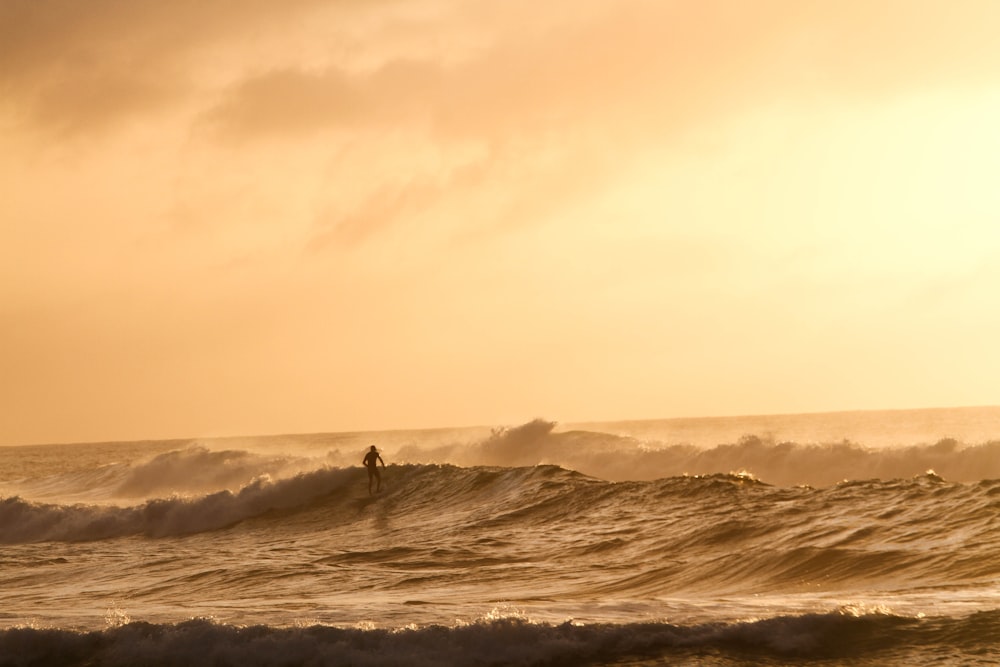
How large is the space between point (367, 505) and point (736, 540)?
13.5 m

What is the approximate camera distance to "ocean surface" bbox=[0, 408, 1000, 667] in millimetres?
11852

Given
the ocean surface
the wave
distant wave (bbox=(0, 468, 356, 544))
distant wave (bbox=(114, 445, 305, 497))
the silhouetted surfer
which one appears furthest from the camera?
distant wave (bbox=(114, 445, 305, 497))

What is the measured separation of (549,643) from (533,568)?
6.43 m

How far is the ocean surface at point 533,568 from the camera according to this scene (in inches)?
467

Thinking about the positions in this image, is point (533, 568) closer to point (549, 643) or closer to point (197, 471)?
point (549, 643)

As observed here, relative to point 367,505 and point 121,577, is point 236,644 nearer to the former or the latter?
point 121,577

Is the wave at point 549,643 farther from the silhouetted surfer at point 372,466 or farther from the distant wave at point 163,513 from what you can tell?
the silhouetted surfer at point 372,466

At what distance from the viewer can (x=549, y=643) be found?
465 inches

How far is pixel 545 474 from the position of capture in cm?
2794

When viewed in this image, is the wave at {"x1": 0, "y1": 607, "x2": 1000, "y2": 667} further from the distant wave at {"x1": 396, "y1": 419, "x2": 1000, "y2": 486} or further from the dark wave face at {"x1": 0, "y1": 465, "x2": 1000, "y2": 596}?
the distant wave at {"x1": 396, "y1": 419, "x2": 1000, "y2": 486}

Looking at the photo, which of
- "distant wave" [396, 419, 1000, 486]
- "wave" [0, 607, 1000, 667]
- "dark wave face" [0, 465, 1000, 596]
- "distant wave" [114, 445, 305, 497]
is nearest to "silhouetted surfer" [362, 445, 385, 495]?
"dark wave face" [0, 465, 1000, 596]

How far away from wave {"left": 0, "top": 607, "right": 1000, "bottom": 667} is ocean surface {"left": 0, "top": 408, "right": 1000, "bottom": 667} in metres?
0.03

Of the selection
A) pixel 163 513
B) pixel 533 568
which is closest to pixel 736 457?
pixel 163 513

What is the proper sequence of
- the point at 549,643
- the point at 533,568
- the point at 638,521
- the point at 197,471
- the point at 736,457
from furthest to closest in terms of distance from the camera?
the point at 197,471
the point at 736,457
the point at 638,521
the point at 533,568
the point at 549,643
